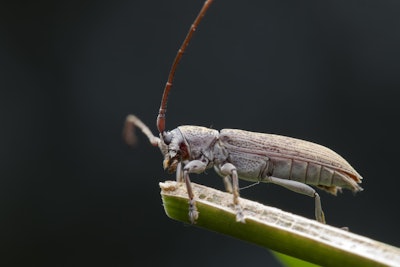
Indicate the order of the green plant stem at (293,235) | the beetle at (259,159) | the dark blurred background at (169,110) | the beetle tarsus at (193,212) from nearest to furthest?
the green plant stem at (293,235) → the beetle tarsus at (193,212) → the beetle at (259,159) → the dark blurred background at (169,110)

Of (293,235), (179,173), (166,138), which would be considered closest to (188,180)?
(179,173)

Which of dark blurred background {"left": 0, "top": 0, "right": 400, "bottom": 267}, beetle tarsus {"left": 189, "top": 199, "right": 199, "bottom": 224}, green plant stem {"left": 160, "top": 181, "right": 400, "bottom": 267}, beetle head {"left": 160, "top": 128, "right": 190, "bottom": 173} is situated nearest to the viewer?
green plant stem {"left": 160, "top": 181, "right": 400, "bottom": 267}

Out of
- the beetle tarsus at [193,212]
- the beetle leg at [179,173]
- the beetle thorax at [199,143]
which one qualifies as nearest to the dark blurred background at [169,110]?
the beetle thorax at [199,143]

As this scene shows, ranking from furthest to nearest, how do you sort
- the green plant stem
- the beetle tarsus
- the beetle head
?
the beetle head
the beetle tarsus
the green plant stem

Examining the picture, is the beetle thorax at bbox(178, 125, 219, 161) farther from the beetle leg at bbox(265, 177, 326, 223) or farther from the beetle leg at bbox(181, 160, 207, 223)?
the beetle leg at bbox(265, 177, 326, 223)

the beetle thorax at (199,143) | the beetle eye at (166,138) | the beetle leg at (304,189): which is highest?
the beetle eye at (166,138)

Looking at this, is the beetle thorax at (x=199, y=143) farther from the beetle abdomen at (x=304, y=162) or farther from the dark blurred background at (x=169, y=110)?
the dark blurred background at (x=169, y=110)

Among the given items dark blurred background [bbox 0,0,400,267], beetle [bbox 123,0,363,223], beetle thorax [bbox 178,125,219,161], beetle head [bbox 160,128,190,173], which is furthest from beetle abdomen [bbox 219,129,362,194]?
dark blurred background [bbox 0,0,400,267]
